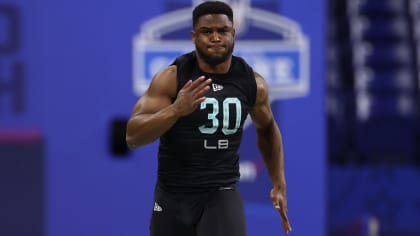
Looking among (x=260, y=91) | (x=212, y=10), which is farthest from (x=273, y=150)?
(x=212, y=10)

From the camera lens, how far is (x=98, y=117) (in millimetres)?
6996

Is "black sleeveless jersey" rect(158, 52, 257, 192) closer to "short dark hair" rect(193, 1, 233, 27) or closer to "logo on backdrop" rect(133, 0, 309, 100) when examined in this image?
"short dark hair" rect(193, 1, 233, 27)

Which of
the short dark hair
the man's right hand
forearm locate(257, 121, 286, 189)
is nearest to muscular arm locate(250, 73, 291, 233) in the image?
forearm locate(257, 121, 286, 189)

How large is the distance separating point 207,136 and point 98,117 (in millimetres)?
2430

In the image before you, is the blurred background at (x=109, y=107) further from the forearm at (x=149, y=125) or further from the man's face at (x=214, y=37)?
the forearm at (x=149, y=125)

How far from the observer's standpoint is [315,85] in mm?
6961

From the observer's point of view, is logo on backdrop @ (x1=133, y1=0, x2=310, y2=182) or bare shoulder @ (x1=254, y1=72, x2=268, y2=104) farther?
logo on backdrop @ (x1=133, y1=0, x2=310, y2=182)

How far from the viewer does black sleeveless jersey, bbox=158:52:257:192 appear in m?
4.68

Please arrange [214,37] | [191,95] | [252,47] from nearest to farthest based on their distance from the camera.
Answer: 1. [191,95]
2. [214,37]
3. [252,47]

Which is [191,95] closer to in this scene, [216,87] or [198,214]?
[216,87]

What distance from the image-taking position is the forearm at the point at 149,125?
4398mm

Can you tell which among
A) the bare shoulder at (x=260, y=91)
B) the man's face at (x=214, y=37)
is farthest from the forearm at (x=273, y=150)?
the man's face at (x=214, y=37)

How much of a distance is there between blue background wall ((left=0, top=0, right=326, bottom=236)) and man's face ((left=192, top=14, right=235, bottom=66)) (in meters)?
2.39

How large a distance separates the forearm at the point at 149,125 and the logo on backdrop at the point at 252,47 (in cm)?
237
